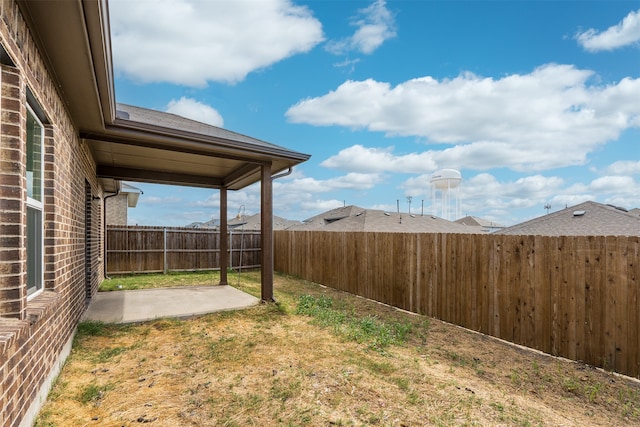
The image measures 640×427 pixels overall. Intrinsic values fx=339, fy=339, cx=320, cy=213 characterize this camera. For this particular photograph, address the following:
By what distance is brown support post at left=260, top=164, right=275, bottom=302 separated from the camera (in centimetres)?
637

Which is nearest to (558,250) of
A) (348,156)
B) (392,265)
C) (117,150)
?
(392,265)

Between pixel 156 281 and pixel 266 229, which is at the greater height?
pixel 266 229

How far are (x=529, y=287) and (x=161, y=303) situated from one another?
6249mm

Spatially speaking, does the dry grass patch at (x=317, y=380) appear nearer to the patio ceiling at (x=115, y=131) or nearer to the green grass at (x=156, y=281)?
the patio ceiling at (x=115, y=131)

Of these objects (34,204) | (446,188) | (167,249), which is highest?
(446,188)

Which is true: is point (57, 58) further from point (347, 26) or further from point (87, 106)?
point (347, 26)

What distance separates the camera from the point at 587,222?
10.6 m

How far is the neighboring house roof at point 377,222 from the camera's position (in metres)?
19.8

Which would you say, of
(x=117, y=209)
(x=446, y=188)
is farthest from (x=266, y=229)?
(x=446, y=188)

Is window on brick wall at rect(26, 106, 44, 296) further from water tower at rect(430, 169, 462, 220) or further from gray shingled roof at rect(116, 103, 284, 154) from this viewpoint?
water tower at rect(430, 169, 462, 220)

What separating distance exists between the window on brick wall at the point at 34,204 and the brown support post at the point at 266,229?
3.66 meters

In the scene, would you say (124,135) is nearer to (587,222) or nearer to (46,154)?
(46,154)

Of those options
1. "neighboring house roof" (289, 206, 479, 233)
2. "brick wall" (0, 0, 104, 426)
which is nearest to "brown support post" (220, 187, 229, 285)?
"brick wall" (0, 0, 104, 426)

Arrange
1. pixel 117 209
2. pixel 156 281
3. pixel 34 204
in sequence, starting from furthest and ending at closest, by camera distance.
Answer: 1. pixel 117 209
2. pixel 156 281
3. pixel 34 204
